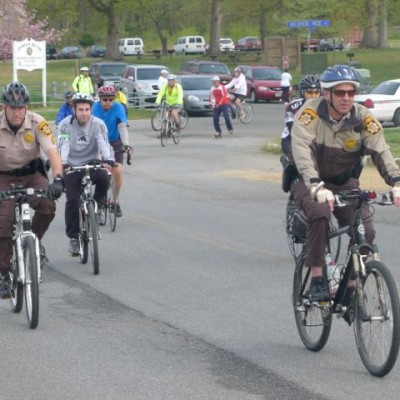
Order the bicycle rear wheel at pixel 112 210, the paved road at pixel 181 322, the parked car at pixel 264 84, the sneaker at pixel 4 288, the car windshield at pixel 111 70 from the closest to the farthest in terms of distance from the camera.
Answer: the paved road at pixel 181 322 < the sneaker at pixel 4 288 < the bicycle rear wheel at pixel 112 210 < the parked car at pixel 264 84 < the car windshield at pixel 111 70

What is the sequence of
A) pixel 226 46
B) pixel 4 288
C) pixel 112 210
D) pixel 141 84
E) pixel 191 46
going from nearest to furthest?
1. pixel 4 288
2. pixel 112 210
3. pixel 141 84
4. pixel 226 46
5. pixel 191 46

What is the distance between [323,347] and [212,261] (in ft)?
14.3

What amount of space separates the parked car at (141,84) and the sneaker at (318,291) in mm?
36876

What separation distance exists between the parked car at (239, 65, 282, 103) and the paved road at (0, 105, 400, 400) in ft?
110

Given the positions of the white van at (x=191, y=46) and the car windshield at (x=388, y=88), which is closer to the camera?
the car windshield at (x=388, y=88)

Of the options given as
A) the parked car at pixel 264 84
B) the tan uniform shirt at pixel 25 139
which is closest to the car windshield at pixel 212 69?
the parked car at pixel 264 84

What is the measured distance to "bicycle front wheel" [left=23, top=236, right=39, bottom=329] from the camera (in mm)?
8656

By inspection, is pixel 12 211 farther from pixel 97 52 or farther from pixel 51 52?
pixel 51 52

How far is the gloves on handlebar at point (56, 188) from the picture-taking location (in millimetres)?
8867

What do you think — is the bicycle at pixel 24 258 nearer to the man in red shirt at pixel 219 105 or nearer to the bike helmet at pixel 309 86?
the bike helmet at pixel 309 86

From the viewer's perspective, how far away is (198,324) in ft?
29.6

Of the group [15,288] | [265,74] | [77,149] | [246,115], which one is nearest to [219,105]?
[246,115]

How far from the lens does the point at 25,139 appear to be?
9.36 metres

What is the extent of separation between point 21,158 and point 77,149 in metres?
3.10
